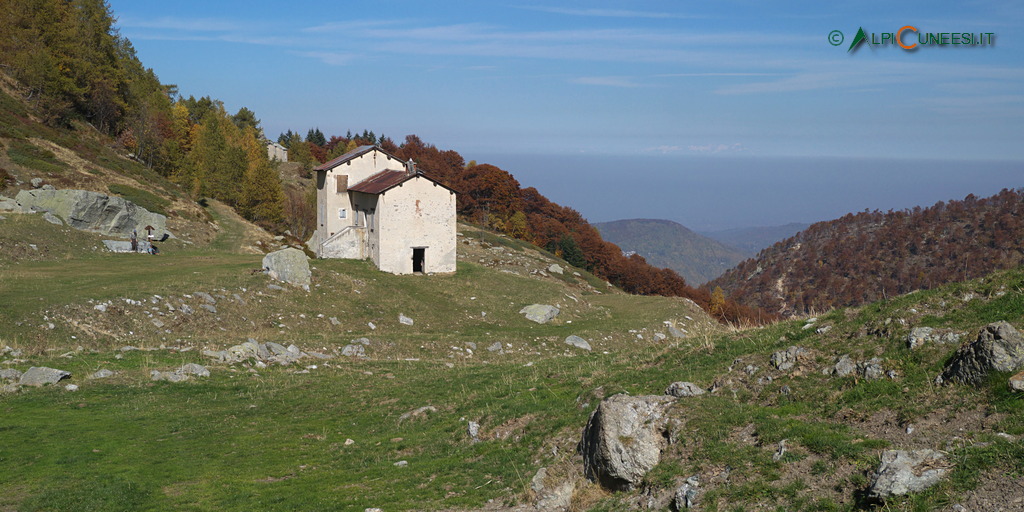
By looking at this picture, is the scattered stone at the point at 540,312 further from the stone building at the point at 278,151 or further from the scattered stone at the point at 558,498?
the stone building at the point at 278,151

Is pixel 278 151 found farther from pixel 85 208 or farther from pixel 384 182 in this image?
pixel 384 182

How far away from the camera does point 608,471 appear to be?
1116 cm

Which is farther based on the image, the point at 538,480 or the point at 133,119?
the point at 133,119

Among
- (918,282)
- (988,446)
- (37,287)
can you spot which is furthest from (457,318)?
(918,282)

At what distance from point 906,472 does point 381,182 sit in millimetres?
41951

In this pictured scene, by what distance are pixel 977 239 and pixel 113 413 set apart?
139765mm

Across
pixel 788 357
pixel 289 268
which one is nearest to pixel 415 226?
pixel 289 268

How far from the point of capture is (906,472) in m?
8.48

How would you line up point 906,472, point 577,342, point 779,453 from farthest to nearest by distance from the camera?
point 577,342 → point 779,453 → point 906,472

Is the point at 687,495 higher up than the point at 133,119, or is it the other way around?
the point at 133,119

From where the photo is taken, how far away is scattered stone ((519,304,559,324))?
41.5m

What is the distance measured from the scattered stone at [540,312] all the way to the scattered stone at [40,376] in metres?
25.7

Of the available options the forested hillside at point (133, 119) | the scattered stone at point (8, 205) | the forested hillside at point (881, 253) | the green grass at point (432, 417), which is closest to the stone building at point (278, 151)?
the forested hillside at point (133, 119)

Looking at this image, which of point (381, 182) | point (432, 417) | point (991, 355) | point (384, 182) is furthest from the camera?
point (381, 182)
